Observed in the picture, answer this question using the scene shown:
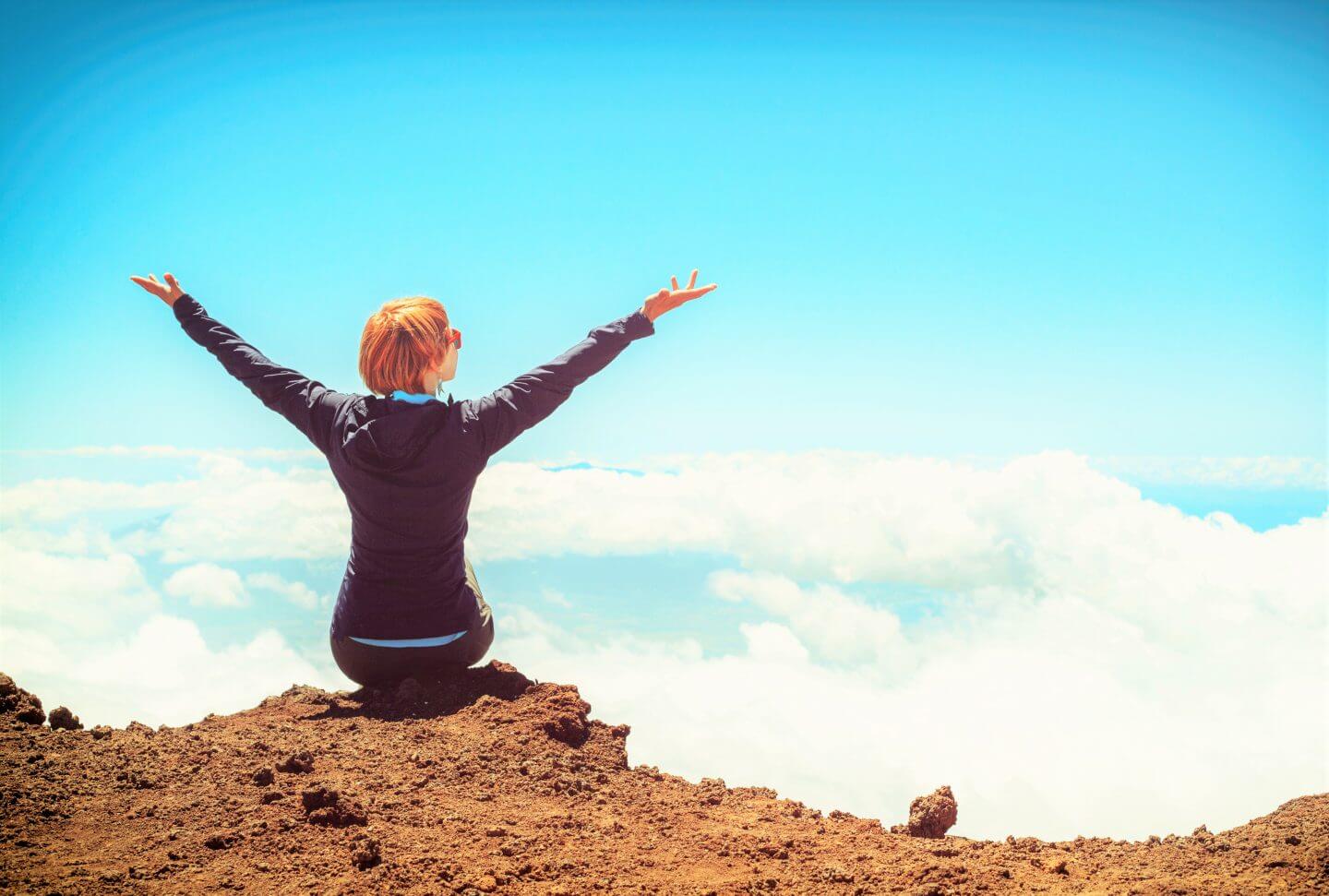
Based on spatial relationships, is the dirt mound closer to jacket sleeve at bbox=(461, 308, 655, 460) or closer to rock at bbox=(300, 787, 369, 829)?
rock at bbox=(300, 787, 369, 829)

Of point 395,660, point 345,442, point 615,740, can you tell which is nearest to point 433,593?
point 395,660

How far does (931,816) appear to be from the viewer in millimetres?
5512

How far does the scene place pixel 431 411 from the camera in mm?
6523

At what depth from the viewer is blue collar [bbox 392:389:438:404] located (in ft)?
21.7

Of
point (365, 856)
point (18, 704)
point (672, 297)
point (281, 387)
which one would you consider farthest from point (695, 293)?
point (18, 704)

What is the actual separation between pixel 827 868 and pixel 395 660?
3565mm

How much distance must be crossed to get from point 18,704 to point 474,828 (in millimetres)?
3705

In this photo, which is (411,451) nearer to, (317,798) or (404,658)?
(404,658)

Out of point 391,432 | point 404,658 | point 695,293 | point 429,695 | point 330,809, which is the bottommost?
point 330,809

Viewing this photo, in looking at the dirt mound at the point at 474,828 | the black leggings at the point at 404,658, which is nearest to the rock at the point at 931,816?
the dirt mound at the point at 474,828

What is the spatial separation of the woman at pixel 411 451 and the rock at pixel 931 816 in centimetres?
322

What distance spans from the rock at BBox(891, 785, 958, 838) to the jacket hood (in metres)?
3.78

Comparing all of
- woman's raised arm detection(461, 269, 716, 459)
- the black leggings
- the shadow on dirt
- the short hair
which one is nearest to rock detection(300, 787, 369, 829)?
the shadow on dirt

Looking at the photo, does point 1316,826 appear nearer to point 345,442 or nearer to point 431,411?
point 431,411
